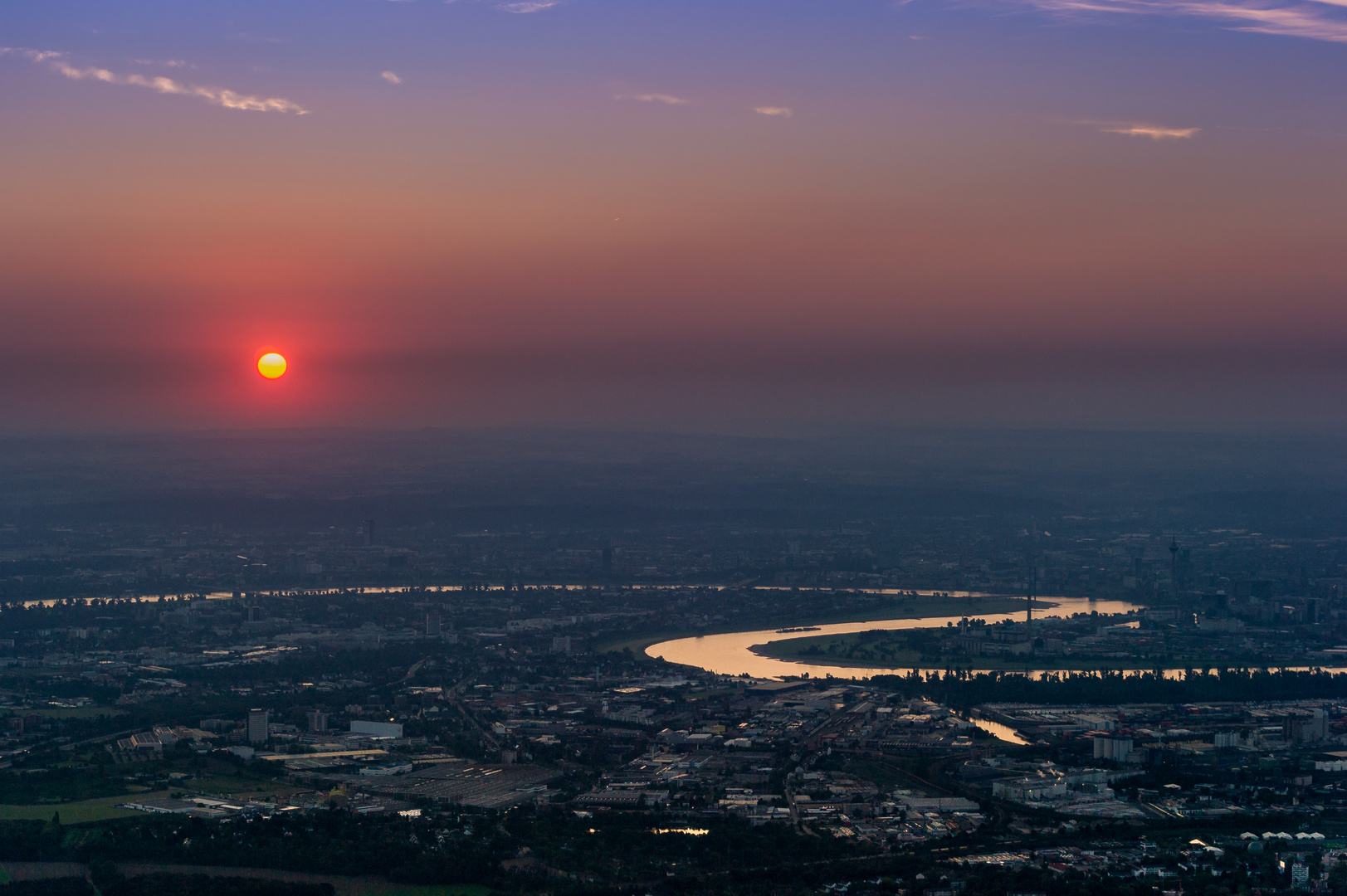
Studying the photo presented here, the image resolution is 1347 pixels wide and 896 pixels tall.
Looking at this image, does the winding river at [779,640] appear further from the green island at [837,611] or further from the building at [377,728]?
the building at [377,728]

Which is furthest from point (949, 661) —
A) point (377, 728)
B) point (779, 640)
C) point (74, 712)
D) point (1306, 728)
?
point (74, 712)

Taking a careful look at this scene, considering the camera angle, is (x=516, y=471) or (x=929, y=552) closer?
(x=929, y=552)

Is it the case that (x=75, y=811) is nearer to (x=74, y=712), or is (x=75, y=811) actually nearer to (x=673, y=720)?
(x=74, y=712)

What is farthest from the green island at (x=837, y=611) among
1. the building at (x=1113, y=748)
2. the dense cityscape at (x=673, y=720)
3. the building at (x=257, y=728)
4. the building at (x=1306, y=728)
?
the building at (x=1306, y=728)

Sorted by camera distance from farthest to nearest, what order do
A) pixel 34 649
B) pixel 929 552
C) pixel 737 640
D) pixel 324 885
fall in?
pixel 929 552
pixel 737 640
pixel 34 649
pixel 324 885

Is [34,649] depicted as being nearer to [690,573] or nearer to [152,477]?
[690,573]

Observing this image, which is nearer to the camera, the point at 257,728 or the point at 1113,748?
the point at 1113,748

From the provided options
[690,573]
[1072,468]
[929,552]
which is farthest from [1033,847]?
[1072,468]
